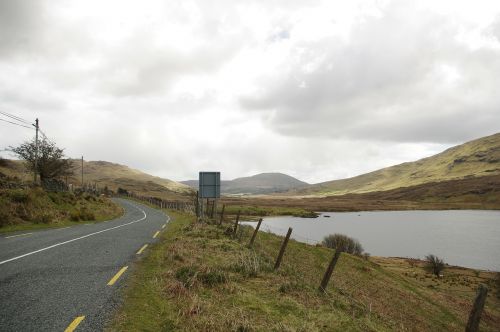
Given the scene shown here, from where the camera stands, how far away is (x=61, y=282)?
10477 millimetres

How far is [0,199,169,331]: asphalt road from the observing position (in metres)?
7.55

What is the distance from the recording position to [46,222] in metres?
30.0

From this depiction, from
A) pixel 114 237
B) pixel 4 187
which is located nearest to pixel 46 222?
pixel 4 187

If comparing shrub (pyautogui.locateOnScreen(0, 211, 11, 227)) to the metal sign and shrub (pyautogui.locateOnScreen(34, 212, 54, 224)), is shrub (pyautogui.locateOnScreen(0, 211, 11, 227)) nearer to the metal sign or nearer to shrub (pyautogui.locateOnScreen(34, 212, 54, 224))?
shrub (pyautogui.locateOnScreen(34, 212, 54, 224))

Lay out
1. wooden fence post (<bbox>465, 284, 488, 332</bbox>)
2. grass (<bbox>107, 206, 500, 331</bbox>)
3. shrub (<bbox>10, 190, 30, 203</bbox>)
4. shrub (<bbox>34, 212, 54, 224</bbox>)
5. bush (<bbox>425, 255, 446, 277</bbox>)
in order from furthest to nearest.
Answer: bush (<bbox>425, 255, 446, 277</bbox>) < shrub (<bbox>10, 190, 30, 203</bbox>) < shrub (<bbox>34, 212, 54, 224</bbox>) < grass (<bbox>107, 206, 500, 331</bbox>) < wooden fence post (<bbox>465, 284, 488, 332</bbox>)

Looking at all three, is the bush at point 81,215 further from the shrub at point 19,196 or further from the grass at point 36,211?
the shrub at point 19,196

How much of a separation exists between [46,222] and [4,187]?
8.20m

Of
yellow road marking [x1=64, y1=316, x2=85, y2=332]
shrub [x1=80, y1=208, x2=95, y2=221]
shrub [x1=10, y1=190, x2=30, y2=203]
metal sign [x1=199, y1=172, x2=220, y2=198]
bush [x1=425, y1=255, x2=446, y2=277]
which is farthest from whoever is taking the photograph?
bush [x1=425, y1=255, x2=446, y2=277]

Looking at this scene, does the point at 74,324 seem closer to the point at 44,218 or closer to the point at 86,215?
the point at 44,218

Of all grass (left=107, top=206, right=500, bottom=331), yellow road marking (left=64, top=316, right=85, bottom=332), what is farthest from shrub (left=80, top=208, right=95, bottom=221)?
yellow road marking (left=64, top=316, right=85, bottom=332)

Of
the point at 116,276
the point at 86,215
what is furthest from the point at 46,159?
the point at 116,276

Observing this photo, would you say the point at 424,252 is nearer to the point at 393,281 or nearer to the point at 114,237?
the point at 393,281

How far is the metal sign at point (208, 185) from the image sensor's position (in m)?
34.0

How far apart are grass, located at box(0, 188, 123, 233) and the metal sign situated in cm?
1196
